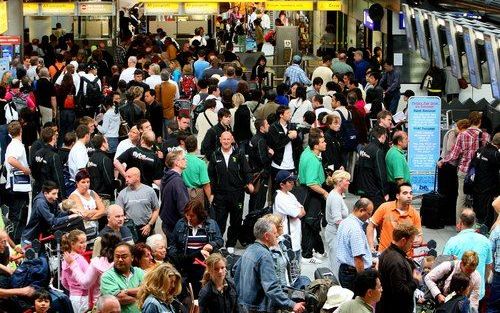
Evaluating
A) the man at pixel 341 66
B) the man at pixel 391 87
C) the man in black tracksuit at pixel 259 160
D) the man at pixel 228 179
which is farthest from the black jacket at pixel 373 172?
the man at pixel 341 66

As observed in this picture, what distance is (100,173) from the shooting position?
56.4ft

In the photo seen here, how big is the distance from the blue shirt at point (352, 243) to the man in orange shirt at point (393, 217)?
0.71 m

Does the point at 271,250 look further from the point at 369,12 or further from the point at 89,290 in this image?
the point at 369,12

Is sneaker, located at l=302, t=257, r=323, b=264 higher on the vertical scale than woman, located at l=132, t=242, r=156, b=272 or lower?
lower

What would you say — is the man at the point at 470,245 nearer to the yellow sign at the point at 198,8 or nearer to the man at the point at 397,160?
the man at the point at 397,160

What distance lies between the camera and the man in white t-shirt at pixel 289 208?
16141mm

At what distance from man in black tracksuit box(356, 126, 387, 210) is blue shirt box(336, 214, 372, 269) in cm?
384

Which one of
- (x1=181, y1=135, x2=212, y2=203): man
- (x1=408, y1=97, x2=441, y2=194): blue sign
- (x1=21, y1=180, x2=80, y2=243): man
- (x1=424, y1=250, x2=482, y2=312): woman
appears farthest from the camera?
(x1=408, y1=97, x2=441, y2=194): blue sign

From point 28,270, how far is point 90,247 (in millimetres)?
2378

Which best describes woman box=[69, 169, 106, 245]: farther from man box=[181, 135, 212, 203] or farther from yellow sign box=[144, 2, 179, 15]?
yellow sign box=[144, 2, 179, 15]

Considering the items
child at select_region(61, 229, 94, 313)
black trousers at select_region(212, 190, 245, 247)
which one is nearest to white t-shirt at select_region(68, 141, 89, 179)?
black trousers at select_region(212, 190, 245, 247)

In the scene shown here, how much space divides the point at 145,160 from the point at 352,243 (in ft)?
13.9

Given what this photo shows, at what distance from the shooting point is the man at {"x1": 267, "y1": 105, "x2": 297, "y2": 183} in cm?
1919

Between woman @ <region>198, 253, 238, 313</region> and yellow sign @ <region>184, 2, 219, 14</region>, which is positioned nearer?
woman @ <region>198, 253, 238, 313</region>
